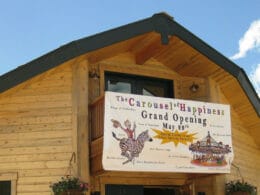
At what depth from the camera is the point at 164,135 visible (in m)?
10.7

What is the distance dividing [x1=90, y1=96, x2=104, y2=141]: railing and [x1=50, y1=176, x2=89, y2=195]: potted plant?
1.11 metres

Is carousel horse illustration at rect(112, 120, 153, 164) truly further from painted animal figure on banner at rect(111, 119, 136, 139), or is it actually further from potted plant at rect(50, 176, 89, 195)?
potted plant at rect(50, 176, 89, 195)

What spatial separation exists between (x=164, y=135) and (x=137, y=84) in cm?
225

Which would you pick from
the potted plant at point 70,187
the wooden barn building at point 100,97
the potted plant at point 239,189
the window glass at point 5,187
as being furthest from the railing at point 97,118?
the potted plant at point 239,189

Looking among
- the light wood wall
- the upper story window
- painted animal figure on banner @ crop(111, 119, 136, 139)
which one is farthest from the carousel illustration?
the light wood wall

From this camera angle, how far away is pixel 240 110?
13.5 meters

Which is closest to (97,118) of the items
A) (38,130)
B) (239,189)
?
(38,130)

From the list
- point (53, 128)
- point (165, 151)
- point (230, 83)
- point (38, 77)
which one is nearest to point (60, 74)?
point (38, 77)

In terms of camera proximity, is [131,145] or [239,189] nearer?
[131,145]

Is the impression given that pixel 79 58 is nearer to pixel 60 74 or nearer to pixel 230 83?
pixel 60 74

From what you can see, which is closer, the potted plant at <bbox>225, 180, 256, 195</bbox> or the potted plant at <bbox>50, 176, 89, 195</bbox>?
the potted plant at <bbox>50, 176, 89, 195</bbox>

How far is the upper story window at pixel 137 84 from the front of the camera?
12.3 m

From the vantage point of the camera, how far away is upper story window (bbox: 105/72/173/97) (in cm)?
1230

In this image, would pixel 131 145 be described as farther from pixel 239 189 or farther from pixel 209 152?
pixel 239 189
